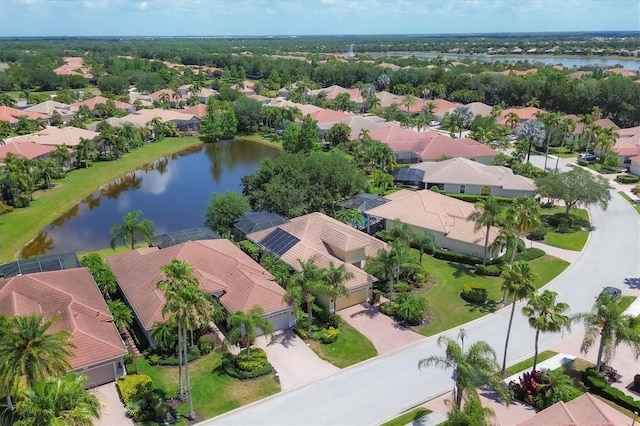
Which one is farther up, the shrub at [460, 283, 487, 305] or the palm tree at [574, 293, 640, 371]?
the palm tree at [574, 293, 640, 371]

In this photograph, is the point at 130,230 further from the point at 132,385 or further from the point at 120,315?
the point at 132,385

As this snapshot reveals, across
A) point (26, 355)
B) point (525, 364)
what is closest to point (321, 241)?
point (525, 364)

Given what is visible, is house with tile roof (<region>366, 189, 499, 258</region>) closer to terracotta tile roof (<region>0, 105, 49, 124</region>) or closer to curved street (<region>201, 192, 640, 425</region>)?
curved street (<region>201, 192, 640, 425</region>)

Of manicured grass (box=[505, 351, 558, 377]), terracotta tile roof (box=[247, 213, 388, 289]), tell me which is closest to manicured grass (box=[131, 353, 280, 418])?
terracotta tile roof (box=[247, 213, 388, 289])

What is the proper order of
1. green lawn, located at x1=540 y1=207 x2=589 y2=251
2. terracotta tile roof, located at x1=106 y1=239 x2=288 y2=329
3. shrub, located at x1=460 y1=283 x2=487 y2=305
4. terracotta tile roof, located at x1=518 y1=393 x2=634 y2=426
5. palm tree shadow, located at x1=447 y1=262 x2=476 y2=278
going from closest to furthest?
terracotta tile roof, located at x1=518 y1=393 x2=634 y2=426 < terracotta tile roof, located at x1=106 y1=239 x2=288 y2=329 < shrub, located at x1=460 y1=283 x2=487 y2=305 < palm tree shadow, located at x1=447 y1=262 x2=476 y2=278 < green lawn, located at x1=540 y1=207 x2=589 y2=251

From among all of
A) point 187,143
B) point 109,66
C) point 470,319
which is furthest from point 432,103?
point 109,66

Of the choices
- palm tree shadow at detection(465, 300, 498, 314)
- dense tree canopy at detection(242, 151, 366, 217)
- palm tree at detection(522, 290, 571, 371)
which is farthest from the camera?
dense tree canopy at detection(242, 151, 366, 217)

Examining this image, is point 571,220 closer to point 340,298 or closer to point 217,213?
point 340,298
